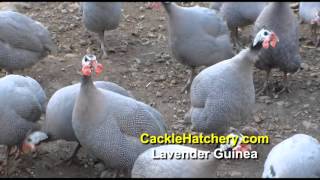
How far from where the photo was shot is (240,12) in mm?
6387

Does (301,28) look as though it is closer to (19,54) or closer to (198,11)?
(198,11)

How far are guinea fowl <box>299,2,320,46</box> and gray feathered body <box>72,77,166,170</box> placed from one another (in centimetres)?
311

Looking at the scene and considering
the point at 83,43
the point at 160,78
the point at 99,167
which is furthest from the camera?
the point at 83,43

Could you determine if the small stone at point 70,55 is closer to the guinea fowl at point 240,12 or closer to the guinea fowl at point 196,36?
the guinea fowl at point 196,36

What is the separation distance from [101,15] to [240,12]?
5.18 feet

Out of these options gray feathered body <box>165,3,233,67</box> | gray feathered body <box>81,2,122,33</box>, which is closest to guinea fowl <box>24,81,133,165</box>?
gray feathered body <box>165,3,233,67</box>

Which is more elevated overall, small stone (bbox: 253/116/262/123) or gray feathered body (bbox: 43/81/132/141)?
gray feathered body (bbox: 43/81/132/141)

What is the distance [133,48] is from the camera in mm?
6703

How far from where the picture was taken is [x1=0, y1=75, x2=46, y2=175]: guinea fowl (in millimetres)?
4543

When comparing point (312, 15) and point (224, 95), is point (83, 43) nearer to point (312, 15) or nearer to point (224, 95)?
point (224, 95)

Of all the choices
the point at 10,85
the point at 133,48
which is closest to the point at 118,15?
the point at 133,48

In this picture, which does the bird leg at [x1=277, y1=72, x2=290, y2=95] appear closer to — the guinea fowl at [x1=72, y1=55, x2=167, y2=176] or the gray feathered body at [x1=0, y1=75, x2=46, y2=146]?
the guinea fowl at [x1=72, y1=55, x2=167, y2=176]

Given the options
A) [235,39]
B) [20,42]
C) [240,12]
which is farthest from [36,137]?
[235,39]

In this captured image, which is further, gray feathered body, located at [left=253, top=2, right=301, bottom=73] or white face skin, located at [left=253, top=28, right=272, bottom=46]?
gray feathered body, located at [left=253, top=2, right=301, bottom=73]
